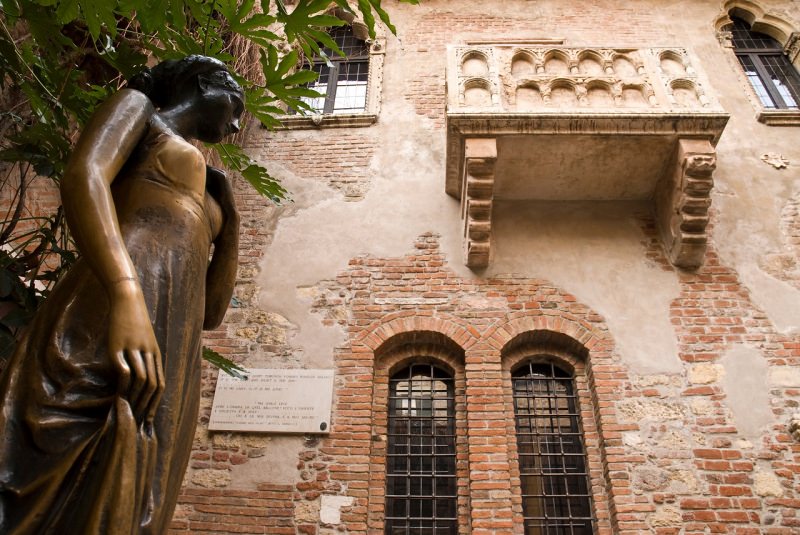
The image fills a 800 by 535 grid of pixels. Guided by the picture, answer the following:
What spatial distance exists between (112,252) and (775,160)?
23.6 ft

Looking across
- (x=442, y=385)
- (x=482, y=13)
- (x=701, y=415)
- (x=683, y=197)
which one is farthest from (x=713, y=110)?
(x=482, y=13)

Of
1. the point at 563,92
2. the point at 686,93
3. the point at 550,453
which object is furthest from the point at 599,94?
the point at 550,453

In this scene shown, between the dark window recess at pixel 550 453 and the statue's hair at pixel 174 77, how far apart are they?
161 inches

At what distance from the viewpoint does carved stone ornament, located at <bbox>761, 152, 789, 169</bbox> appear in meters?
6.61

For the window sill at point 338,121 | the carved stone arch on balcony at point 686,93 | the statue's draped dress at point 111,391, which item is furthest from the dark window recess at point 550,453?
the statue's draped dress at point 111,391

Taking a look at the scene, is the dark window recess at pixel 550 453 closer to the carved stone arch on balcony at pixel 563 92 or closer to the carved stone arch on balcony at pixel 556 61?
the carved stone arch on balcony at pixel 563 92

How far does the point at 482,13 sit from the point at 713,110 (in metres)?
4.06

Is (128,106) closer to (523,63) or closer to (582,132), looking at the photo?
(582,132)

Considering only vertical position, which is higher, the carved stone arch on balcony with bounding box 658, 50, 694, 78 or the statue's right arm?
the carved stone arch on balcony with bounding box 658, 50, 694, 78

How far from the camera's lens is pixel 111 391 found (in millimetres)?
1394

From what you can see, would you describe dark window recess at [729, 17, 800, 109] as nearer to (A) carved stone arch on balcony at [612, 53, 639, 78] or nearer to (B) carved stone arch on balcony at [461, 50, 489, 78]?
(A) carved stone arch on balcony at [612, 53, 639, 78]

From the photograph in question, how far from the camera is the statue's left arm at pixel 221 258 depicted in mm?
2096

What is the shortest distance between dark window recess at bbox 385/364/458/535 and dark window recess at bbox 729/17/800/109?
5.69 m

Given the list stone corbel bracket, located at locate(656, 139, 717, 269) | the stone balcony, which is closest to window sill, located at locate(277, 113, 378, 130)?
the stone balcony
